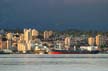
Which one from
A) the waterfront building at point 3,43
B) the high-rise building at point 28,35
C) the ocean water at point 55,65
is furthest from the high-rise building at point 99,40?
the ocean water at point 55,65

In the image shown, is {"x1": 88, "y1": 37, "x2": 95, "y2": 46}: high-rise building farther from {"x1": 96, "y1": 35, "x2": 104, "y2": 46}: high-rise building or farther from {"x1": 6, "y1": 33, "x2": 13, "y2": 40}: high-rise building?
{"x1": 6, "y1": 33, "x2": 13, "y2": 40}: high-rise building

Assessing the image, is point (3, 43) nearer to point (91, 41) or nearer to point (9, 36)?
point (9, 36)

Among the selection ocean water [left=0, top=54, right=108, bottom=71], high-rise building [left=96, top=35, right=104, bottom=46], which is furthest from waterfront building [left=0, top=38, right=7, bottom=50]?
ocean water [left=0, top=54, right=108, bottom=71]

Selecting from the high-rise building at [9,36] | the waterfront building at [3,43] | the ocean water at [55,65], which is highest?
the high-rise building at [9,36]

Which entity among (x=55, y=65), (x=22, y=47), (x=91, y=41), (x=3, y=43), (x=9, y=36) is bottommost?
(x=55, y=65)

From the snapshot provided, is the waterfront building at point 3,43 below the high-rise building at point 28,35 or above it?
below

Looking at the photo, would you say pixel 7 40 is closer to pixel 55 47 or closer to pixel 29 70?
pixel 55 47

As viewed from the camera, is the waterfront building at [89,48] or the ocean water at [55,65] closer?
the ocean water at [55,65]

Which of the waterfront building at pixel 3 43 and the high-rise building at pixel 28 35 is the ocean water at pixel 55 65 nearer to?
the waterfront building at pixel 3 43

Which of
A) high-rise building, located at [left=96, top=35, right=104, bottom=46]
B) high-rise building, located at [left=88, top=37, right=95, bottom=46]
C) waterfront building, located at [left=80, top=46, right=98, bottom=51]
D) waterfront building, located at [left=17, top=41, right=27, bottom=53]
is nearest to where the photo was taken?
waterfront building, located at [left=17, top=41, right=27, bottom=53]

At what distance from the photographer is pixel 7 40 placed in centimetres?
7044

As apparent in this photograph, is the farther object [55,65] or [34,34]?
[34,34]

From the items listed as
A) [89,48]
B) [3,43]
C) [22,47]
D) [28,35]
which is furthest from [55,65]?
[28,35]

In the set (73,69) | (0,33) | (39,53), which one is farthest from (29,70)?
(0,33)
